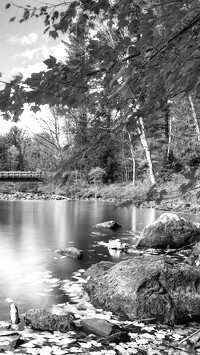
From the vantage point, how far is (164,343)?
4758 mm

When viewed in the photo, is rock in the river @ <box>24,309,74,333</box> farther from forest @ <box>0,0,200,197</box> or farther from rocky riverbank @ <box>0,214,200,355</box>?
forest @ <box>0,0,200,197</box>

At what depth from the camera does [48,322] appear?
5.21 m

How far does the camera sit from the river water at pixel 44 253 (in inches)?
271

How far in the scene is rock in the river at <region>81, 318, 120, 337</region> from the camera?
4.99 meters

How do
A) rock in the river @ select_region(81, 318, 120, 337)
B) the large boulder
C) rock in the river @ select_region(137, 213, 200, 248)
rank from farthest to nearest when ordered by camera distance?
rock in the river @ select_region(137, 213, 200, 248), the large boulder, rock in the river @ select_region(81, 318, 120, 337)

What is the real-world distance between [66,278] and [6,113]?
5997 millimetres

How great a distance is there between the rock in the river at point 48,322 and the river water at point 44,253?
0.66 meters

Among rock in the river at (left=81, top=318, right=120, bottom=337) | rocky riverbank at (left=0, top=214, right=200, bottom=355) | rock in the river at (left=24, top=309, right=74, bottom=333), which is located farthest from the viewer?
rock in the river at (left=24, top=309, right=74, bottom=333)

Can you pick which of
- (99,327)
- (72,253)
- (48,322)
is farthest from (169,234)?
(48,322)

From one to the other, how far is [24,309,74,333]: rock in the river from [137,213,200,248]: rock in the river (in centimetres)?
620

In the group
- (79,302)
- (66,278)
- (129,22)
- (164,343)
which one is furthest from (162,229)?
(129,22)

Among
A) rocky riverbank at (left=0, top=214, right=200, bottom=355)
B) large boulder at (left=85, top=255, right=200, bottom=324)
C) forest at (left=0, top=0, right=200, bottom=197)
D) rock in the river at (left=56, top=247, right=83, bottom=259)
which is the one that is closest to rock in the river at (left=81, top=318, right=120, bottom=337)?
rocky riverbank at (left=0, top=214, right=200, bottom=355)

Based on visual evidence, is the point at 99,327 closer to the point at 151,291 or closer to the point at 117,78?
the point at 151,291

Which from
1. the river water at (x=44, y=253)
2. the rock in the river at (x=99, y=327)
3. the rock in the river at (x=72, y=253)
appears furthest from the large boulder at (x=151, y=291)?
the rock in the river at (x=72, y=253)
